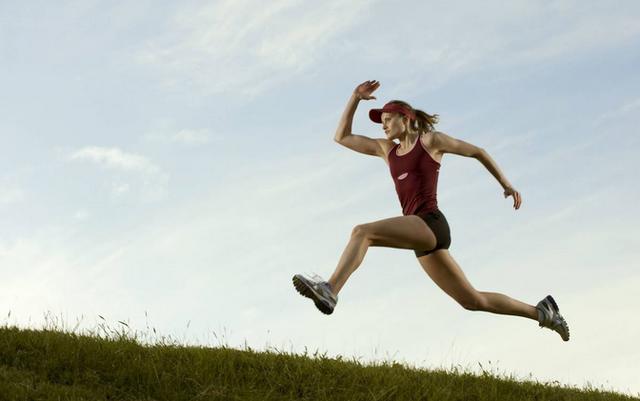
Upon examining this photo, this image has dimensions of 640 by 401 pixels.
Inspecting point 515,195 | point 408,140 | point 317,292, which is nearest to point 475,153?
point 515,195

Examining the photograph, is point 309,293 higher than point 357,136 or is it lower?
lower

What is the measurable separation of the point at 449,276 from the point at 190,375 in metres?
2.95

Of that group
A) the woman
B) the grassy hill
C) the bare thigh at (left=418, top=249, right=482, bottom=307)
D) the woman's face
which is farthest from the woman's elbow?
the grassy hill

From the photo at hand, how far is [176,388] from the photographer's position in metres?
8.16

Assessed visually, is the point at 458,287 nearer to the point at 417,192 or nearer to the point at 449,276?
the point at 449,276

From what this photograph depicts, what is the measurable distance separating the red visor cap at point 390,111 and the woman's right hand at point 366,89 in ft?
0.60

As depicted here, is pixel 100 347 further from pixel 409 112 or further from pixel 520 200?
pixel 520 200

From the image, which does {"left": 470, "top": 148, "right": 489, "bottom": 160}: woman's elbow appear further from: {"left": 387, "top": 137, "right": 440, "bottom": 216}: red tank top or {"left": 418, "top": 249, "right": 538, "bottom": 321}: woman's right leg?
{"left": 418, "top": 249, "right": 538, "bottom": 321}: woman's right leg

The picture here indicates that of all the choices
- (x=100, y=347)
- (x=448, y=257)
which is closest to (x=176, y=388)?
(x=100, y=347)

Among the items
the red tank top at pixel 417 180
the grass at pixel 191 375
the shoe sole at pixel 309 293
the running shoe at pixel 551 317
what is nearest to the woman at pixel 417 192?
the red tank top at pixel 417 180

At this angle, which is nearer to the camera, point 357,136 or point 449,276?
point 449,276

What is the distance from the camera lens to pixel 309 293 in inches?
316

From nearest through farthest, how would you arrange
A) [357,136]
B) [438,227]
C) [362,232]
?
[362,232]
[438,227]
[357,136]

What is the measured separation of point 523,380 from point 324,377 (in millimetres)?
2754
